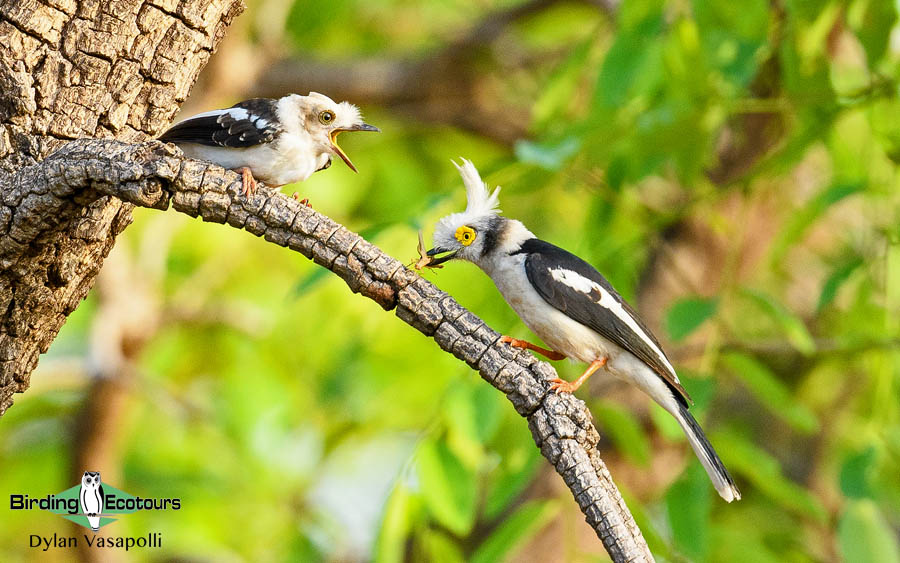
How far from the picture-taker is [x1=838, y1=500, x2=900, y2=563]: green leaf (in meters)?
4.06

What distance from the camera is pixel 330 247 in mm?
2502

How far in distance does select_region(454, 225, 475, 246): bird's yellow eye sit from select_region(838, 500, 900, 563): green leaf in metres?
2.25

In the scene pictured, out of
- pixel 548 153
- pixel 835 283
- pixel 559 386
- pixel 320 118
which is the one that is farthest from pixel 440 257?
pixel 835 283

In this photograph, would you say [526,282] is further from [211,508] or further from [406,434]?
[211,508]

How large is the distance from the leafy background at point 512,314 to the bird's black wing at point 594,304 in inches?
20.0

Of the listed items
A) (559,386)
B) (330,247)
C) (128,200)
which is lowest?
(559,386)

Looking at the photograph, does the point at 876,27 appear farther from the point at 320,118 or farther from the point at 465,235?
the point at 320,118

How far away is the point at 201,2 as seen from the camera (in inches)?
108

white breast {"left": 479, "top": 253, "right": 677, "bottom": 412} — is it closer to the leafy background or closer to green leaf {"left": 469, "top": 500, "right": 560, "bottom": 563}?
the leafy background

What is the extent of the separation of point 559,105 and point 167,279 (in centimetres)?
453

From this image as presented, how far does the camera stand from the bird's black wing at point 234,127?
316 cm

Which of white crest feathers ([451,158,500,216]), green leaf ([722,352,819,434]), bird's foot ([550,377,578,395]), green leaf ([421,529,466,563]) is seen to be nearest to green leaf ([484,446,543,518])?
green leaf ([421,529,466,563])

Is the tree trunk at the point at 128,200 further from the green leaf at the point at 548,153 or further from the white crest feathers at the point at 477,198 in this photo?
the green leaf at the point at 548,153

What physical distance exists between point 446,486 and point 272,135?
1786 millimetres
